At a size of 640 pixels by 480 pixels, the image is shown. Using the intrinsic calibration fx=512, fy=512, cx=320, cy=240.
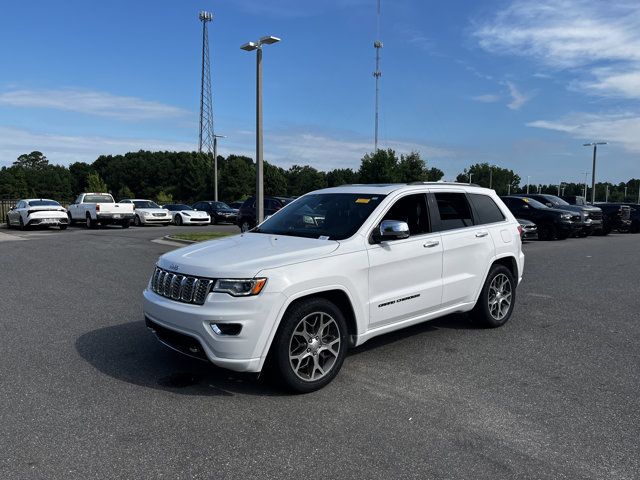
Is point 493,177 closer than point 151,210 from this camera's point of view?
No

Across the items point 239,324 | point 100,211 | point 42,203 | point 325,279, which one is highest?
point 325,279

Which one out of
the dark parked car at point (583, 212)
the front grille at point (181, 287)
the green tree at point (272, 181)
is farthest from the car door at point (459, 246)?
the green tree at point (272, 181)

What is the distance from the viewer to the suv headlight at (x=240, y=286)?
392 centimetres

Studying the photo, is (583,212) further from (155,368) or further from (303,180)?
(303,180)

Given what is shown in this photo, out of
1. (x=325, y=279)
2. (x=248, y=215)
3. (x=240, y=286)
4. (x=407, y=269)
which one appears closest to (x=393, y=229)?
(x=407, y=269)

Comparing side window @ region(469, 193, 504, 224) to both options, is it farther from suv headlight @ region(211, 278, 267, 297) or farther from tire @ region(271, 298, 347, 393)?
suv headlight @ region(211, 278, 267, 297)

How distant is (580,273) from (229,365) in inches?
369

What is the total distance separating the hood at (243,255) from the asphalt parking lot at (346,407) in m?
1.02

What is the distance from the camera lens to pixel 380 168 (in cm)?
4769

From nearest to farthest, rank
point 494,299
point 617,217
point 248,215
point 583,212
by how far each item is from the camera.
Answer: point 494,299, point 248,215, point 583,212, point 617,217

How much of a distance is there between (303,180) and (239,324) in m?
113

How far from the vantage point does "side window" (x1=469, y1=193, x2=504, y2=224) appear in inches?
242

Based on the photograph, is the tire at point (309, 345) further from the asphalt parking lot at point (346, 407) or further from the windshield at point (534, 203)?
the windshield at point (534, 203)

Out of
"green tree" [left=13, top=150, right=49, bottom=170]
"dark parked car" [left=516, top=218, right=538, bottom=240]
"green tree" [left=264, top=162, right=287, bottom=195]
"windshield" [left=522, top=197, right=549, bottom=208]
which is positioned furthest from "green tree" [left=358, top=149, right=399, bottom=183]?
"green tree" [left=13, top=150, right=49, bottom=170]
